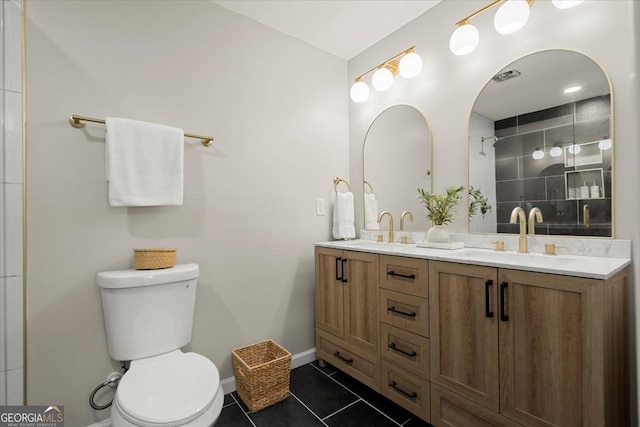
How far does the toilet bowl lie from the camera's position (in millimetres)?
1071

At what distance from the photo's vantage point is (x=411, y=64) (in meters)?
1.96

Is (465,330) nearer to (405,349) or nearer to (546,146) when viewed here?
(405,349)

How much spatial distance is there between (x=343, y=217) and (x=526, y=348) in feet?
4.74

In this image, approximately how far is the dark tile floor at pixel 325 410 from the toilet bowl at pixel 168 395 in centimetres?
52

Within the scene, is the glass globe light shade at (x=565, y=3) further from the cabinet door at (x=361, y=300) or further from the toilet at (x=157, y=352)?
the toilet at (x=157, y=352)

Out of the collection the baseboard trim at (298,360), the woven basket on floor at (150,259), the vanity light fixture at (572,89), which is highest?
the vanity light fixture at (572,89)

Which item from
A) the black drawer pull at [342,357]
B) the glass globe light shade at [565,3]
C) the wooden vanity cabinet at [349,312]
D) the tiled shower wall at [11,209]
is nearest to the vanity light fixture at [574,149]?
the glass globe light shade at [565,3]

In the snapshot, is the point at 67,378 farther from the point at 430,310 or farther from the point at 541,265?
the point at 541,265

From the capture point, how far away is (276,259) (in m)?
2.17

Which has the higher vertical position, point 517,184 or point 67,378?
A: point 517,184

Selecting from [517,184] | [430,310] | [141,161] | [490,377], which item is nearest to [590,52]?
[517,184]

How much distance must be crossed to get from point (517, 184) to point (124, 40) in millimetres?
2227

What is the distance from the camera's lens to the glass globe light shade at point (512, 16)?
1.46 metres

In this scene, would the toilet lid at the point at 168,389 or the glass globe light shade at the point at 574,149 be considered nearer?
the toilet lid at the point at 168,389
